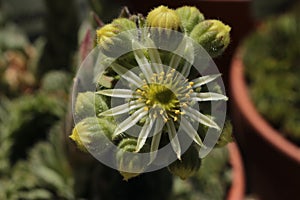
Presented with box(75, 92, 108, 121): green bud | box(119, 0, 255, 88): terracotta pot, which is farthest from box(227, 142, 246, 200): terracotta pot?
box(75, 92, 108, 121): green bud

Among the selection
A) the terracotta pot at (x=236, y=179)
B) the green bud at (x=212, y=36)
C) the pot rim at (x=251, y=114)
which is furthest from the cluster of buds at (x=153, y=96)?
the pot rim at (x=251, y=114)

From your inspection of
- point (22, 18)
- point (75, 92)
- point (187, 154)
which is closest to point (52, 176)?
point (75, 92)

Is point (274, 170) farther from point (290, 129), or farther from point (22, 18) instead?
point (22, 18)

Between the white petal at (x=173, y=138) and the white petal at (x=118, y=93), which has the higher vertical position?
the white petal at (x=118, y=93)

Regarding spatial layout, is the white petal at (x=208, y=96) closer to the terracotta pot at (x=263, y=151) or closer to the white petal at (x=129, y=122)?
the white petal at (x=129, y=122)

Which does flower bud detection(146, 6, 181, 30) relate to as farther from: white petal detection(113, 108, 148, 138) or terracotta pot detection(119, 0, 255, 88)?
terracotta pot detection(119, 0, 255, 88)
